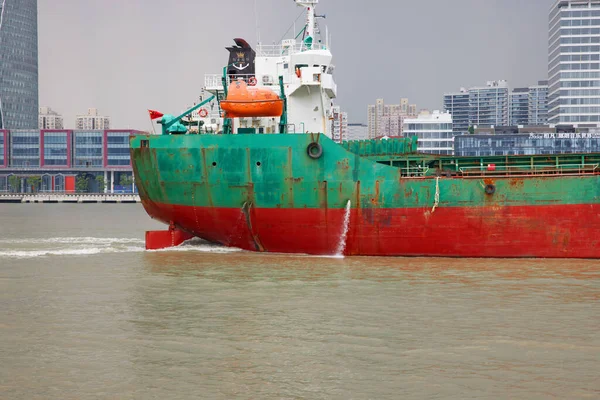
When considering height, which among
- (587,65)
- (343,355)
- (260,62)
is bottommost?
(343,355)

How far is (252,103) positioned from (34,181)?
10886cm

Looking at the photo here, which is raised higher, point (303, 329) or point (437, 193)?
point (437, 193)

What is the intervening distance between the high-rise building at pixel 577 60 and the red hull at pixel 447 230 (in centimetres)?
10533

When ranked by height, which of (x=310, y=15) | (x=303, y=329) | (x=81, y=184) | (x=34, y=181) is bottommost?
(x=303, y=329)

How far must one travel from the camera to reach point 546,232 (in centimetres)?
1977

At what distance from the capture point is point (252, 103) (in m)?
20.4

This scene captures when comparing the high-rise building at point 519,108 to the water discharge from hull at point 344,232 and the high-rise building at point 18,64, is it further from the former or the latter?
the water discharge from hull at point 344,232

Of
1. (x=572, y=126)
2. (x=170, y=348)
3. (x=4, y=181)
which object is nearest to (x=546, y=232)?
(x=170, y=348)

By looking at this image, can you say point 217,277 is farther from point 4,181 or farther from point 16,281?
point 4,181

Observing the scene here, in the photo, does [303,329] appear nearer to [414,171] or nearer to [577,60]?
[414,171]

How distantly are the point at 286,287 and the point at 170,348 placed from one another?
17.5 feet

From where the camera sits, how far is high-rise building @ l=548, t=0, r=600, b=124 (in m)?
114

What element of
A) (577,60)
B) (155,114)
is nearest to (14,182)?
(577,60)

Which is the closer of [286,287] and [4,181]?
[286,287]
